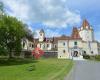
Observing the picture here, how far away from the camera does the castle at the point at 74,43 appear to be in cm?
9194

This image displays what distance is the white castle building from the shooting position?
91.9m

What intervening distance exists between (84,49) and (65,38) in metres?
8.74

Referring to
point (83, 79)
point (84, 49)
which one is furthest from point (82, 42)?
point (83, 79)

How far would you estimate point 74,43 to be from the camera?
9256 cm

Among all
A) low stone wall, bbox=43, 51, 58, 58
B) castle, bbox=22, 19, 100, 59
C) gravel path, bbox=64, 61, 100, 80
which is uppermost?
castle, bbox=22, 19, 100, 59

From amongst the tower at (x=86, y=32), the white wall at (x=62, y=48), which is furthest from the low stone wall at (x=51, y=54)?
the tower at (x=86, y=32)

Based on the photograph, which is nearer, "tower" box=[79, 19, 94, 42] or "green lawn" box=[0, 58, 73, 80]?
"green lawn" box=[0, 58, 73, 80]

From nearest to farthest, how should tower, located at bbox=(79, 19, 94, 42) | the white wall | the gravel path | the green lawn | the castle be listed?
the gravel path
the green lawn
the white wall
the castle
tower, located at bbox=(79, 19, 94, 42)

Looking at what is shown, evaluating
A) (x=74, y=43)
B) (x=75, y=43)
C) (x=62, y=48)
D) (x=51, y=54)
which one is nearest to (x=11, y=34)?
(x=51, y=54)

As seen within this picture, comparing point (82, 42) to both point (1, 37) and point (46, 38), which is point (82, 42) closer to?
point (46, 38)

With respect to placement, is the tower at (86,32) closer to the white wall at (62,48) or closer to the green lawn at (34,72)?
the white wall at (62,48)

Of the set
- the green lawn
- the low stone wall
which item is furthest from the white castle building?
the green lawn

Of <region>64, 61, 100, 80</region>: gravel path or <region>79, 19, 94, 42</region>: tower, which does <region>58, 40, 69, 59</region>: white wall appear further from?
<region>64, 61, 100, 80</region>: gravel path

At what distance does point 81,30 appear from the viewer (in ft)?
330
